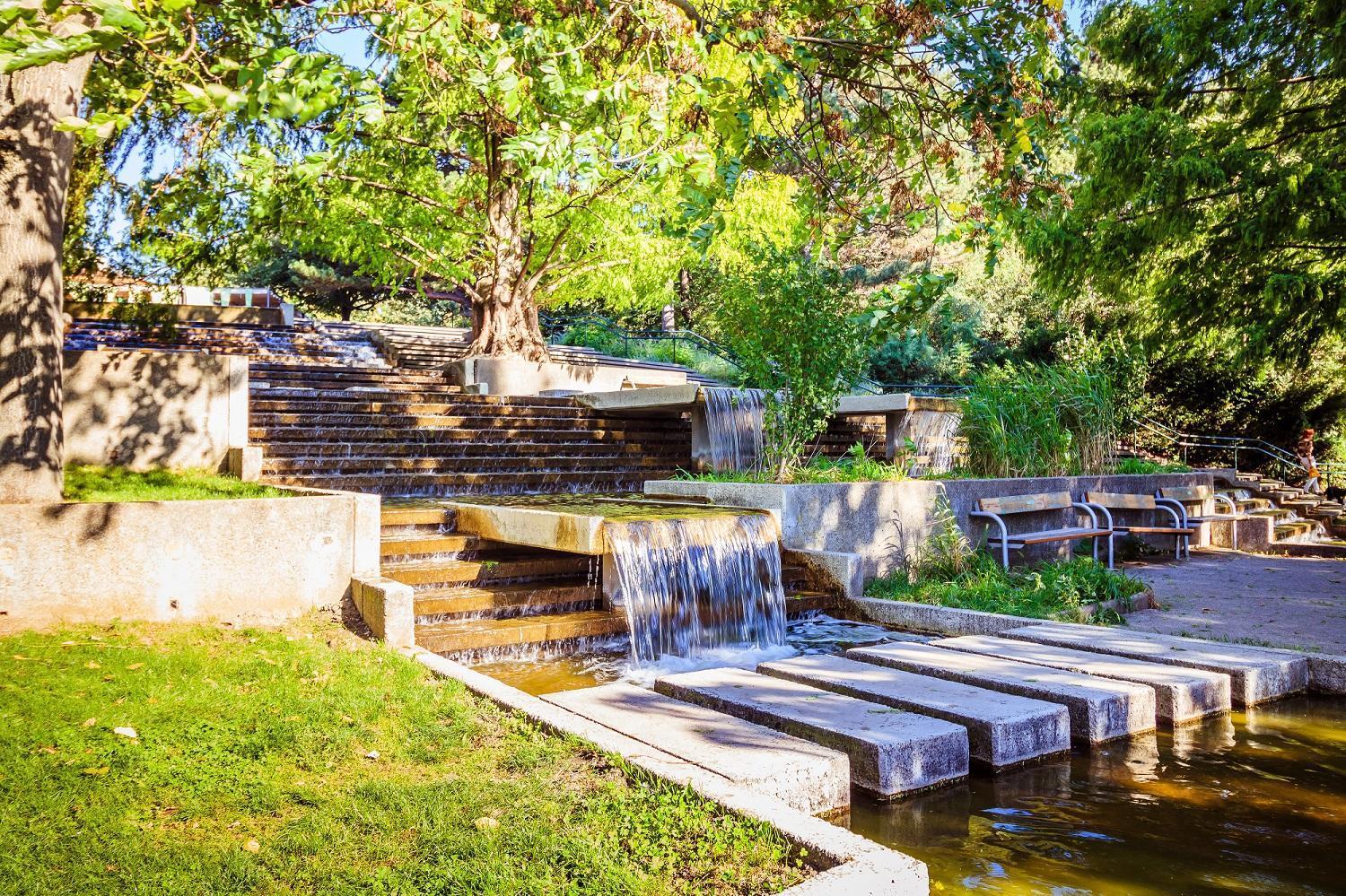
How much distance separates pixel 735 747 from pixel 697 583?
3.40 meters

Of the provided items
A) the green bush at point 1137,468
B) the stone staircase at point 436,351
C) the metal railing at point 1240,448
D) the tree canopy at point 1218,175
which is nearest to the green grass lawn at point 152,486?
the tree canopy at point 1218,175

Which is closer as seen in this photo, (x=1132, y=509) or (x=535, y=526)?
(x=535, y=526)

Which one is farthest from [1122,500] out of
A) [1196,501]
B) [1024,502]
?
[1196,501]

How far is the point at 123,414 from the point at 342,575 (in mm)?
3665

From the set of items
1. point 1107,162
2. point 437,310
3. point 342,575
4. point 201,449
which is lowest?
point 342,575

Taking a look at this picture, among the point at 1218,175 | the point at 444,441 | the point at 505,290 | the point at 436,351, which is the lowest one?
the point at 444,441

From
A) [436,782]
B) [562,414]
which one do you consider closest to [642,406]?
[562,414]

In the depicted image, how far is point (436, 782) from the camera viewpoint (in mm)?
3693

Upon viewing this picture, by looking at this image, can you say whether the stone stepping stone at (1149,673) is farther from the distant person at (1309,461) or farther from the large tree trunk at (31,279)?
the distant person at (1309,461)

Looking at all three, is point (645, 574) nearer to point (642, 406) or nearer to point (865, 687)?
point (865, 687)

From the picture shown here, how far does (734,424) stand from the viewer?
38.9 feet

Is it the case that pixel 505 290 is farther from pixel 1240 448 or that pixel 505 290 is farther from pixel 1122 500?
pixel 1240 448

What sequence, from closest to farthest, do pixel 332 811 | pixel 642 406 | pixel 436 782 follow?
1. pixel 332 811
2. pixel 436 782
3. pixel 642 406

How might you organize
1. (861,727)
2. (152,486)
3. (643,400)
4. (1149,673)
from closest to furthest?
(861,727) < (1149,673) < (152,486) < (643,400)
